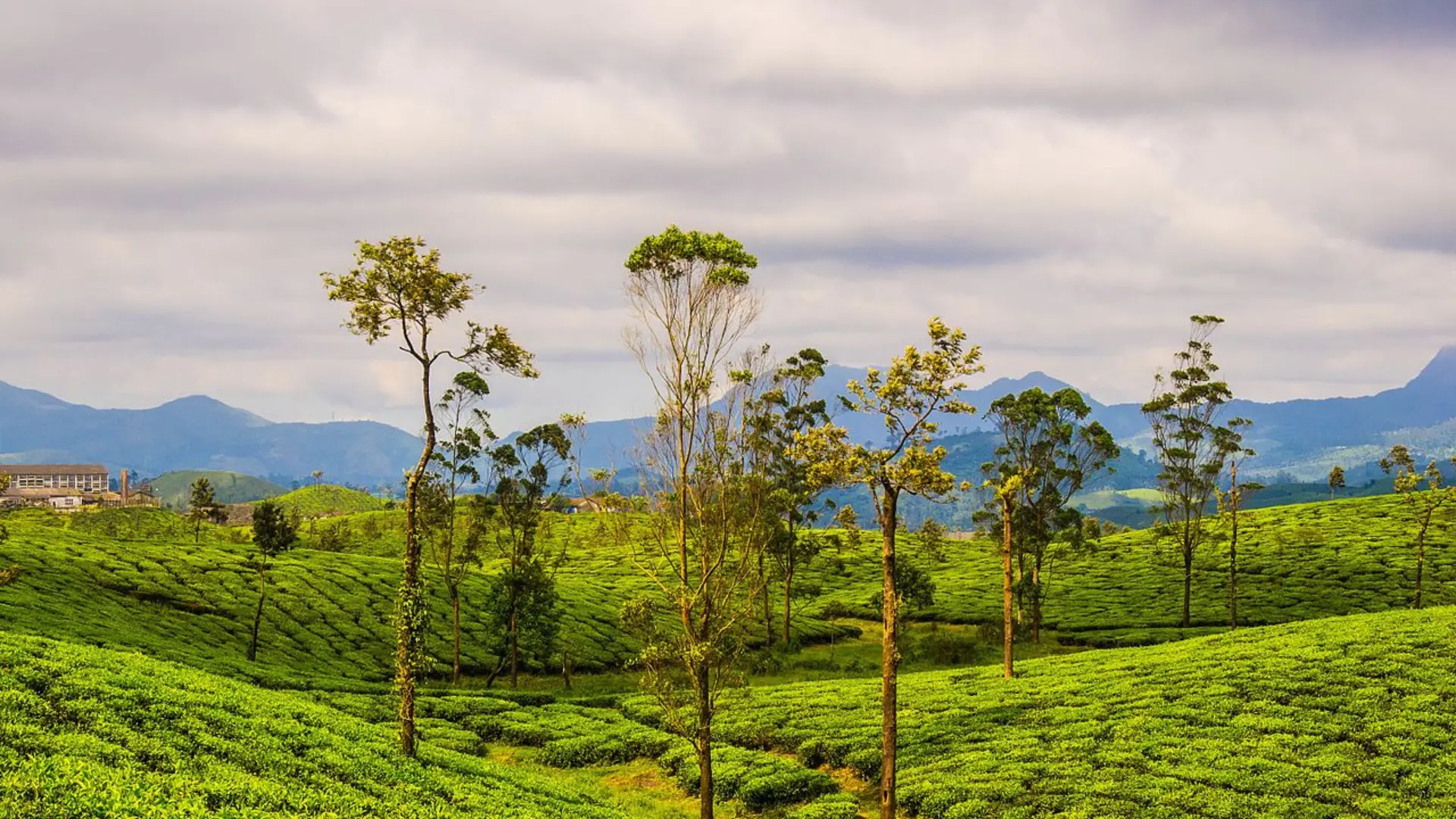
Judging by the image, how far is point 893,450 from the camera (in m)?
28.5

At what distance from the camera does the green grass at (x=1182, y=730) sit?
2869 cm

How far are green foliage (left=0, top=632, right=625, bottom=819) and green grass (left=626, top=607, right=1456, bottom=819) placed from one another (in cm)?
1372

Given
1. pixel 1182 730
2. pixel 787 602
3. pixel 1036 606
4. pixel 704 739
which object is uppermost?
pixel 704 739

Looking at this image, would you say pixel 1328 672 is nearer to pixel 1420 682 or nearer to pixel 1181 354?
pixel 1420 682

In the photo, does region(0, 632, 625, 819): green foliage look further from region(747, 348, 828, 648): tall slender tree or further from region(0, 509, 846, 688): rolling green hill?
region(747, 348, 828, 648): tall slender tree

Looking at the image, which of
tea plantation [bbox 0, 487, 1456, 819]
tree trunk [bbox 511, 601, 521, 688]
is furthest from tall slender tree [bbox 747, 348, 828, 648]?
tree trunk [bbox 511, 601, 521, 688]

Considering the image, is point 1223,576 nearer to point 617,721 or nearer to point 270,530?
point 617,721

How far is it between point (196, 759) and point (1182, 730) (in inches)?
1369

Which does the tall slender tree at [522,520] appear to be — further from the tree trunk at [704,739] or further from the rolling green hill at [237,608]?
the tree trunk at [704,739]

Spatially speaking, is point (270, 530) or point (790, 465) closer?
point (270, 530)

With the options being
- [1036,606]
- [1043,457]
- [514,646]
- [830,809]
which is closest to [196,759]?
[830,809]

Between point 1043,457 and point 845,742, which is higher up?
point 1043,457

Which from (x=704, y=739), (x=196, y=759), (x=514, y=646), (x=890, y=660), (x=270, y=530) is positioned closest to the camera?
(x=196, y=759)

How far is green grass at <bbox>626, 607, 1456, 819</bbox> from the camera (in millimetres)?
28688
